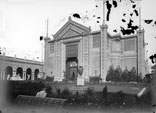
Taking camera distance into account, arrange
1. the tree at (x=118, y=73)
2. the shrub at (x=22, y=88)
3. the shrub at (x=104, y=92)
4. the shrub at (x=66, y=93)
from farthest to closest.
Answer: the shrub at (x=22, y=88) → the shrub at (x=66, y=93) → the tree at (x=118, y=73) → the shrub at (x=104, y=92)

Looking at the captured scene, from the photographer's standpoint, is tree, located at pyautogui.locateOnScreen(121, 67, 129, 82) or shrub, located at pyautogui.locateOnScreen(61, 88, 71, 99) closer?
tree, located at pyautogui.locateOnScreen(121, 67, 129, 82)

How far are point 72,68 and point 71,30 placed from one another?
88 cm

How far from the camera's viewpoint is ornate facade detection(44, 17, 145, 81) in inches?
179

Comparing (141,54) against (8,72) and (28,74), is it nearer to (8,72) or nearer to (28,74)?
(28,74)

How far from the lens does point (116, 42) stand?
4.76 metres

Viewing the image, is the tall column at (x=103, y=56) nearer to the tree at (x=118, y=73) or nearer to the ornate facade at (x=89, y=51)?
the ornate facade at (x=89, y=51)

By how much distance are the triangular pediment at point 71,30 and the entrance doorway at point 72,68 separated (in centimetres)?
58

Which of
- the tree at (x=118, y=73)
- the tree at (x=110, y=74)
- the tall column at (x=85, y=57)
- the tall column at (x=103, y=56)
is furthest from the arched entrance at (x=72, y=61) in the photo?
the tree at (x=118, y=73)

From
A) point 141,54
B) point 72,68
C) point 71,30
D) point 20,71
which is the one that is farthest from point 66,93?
point 141,54

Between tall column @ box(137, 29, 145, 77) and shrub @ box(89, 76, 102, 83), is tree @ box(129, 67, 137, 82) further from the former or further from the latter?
shrub @ box(89, 76, 102, 83)

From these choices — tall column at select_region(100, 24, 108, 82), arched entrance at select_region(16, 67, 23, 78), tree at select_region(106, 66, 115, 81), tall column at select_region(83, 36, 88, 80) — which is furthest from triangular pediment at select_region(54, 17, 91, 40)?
arched entrance at select_region(16, 67, 23, 78)

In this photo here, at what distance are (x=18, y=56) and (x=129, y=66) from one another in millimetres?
2559

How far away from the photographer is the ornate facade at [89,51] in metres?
4.54

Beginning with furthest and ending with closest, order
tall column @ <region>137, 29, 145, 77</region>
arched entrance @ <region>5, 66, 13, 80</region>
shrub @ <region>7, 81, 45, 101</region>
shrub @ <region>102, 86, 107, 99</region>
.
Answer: arched entrance @ <region>5, 66, 13, 80</region> < shrub @ <region>7, 81, 45, 101</region> < shrub @ <region>102, 86, 107, 99</region> < tall column @ <region>137, 29, 145, 77</region>
